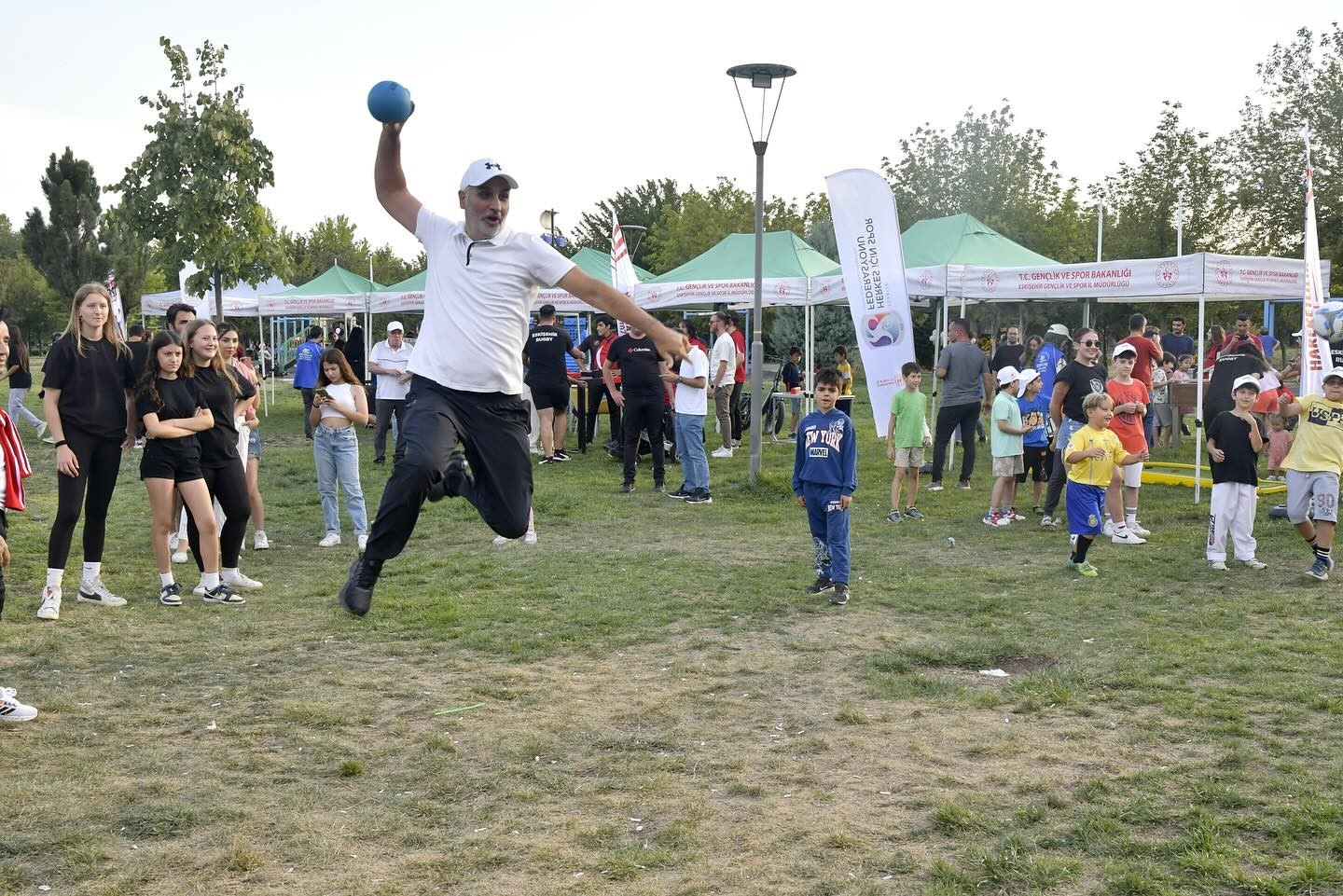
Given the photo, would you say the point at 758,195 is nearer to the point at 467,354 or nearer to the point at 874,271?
the point at 874,271

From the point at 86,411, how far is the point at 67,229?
5143 cm

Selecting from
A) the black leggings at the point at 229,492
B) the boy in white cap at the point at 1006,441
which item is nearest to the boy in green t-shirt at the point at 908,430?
the boy in white cap at the point at 1006,441

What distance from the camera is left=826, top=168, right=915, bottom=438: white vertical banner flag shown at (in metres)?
14.2

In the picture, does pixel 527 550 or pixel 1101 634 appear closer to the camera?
pixel 1101 634

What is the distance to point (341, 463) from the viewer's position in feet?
32.3

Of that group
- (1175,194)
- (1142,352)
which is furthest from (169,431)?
(1175,194)

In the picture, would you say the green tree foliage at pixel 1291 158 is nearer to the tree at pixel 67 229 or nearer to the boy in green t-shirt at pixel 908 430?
the boy in green t-shirt at pixel 908 430

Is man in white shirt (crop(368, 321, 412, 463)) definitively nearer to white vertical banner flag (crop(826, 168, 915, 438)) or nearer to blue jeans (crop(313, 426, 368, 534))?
blue jeans (crop(313, 426, 368, 534))

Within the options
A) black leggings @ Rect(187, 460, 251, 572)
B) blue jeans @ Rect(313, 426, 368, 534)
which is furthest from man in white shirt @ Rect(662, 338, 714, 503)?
black leggings @ Rect(187, 460, 251, 572)

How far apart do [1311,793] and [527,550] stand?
22.8 feet

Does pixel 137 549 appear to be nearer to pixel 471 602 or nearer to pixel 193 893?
pixel 471 602

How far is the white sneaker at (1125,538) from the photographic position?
10664mm

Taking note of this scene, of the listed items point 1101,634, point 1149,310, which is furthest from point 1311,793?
point 1149,310

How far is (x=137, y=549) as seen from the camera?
34.0ft
